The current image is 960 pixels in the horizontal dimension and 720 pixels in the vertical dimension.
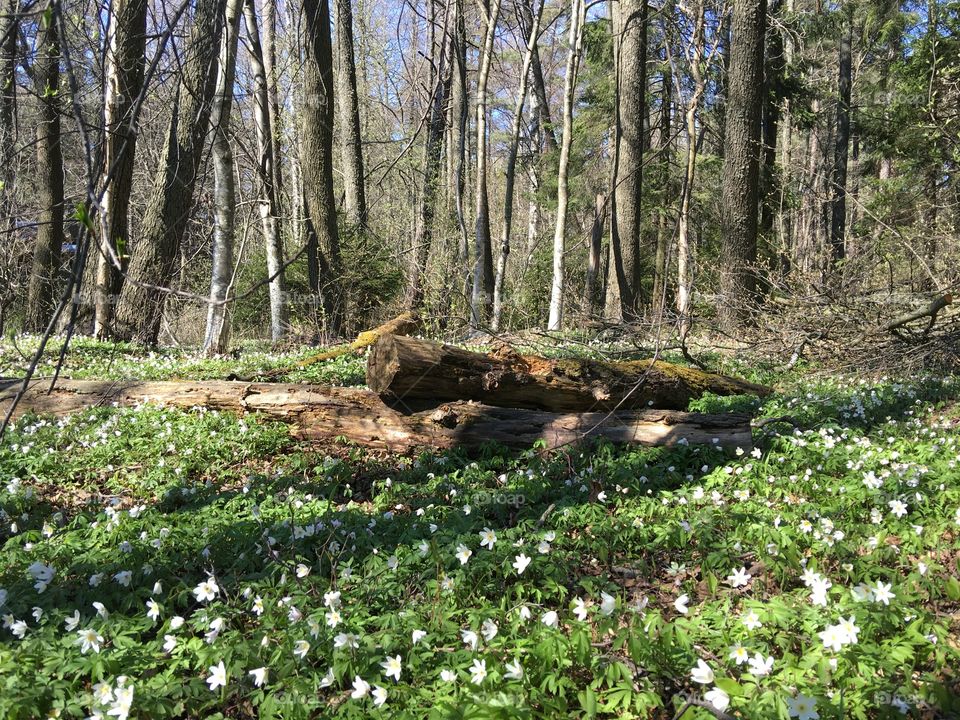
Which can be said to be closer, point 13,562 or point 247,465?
point 13,562

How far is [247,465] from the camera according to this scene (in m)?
5.07

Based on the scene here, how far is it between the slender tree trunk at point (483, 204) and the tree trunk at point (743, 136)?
4.34 metres

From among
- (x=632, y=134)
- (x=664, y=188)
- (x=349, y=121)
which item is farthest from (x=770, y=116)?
(x=349, y=121)

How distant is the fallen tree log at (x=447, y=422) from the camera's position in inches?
207

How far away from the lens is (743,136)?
11.6 m

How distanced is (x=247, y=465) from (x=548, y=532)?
2703 mm

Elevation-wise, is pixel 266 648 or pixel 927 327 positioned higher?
pixel 927 327

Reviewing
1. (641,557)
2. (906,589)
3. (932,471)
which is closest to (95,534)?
(641,557)

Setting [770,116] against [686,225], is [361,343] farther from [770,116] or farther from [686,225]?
[770,116]

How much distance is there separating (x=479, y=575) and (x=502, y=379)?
7.88ft

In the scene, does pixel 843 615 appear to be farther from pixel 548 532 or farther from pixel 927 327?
pixel 927 327

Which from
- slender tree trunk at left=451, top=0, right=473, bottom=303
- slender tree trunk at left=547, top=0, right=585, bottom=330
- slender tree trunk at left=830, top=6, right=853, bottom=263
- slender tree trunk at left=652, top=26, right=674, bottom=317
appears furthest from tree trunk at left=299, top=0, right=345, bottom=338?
slender tree trunk at left=830, top=6, right=853, bottom=263

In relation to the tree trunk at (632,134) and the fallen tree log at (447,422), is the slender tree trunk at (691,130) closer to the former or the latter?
the fallen tree log at (447,422)
